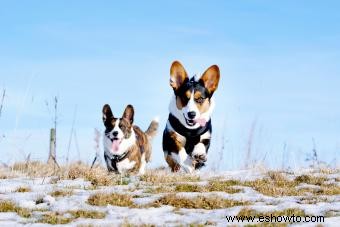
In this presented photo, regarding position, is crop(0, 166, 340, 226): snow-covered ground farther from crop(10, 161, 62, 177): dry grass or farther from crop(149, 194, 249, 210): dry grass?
crop(10, 161, 62, 177): dry grass

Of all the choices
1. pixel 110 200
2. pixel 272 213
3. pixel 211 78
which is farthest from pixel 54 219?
pixel 211 78

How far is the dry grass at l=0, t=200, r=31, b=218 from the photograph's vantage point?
6.75 m

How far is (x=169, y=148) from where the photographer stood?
1038 cm

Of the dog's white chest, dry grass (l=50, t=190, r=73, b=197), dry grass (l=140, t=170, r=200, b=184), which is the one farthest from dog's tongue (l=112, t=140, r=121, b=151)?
dry grass (l=50, t=190, r=73, b=197)

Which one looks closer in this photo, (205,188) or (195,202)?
(195,202)

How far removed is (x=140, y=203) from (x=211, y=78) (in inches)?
140

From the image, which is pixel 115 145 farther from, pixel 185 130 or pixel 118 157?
pixel 185 130

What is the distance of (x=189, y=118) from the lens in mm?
10031

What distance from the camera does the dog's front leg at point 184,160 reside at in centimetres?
1024

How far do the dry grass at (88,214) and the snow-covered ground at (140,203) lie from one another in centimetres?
6

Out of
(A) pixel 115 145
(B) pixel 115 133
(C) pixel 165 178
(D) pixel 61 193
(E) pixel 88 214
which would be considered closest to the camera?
(E) pixel 88 214

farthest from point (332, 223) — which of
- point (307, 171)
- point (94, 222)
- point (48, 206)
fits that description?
point (307, 171)

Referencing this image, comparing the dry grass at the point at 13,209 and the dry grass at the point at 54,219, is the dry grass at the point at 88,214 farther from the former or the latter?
the dry grass at the point at 13,209

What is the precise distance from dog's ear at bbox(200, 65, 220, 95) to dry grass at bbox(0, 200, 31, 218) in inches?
159
